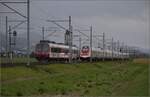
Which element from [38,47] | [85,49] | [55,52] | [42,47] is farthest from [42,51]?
[85,49]

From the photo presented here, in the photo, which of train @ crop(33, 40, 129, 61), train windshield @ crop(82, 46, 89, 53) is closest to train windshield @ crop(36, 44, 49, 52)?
Result: train @ crop(33, 40, 129, 61)

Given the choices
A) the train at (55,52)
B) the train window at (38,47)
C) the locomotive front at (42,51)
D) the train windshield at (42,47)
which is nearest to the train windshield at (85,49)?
the train at (55,52)

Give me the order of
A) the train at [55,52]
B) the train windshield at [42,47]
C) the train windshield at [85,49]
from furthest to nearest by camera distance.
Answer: the train windshield at [85,49]
the train at [55,52]
the train windshield at [42,47]

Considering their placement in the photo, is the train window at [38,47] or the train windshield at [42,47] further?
the train window at [38,47]

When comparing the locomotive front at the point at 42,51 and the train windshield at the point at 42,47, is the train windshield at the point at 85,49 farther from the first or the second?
the train windshield at the point at 42,47

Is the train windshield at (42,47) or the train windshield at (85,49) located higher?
the train windshield at (42,47)

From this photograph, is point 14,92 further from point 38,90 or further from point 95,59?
point 95,59

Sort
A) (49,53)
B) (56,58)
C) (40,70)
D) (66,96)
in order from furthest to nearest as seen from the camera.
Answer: (56,58)
(49,53)
(40,70)
(66,96)

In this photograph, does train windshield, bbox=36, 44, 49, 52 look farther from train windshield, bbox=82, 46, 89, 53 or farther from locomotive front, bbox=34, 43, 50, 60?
train windshield, bbox=82, 46, 89, 53

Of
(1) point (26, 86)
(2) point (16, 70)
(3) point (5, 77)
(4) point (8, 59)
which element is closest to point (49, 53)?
Answer: (4) point (8, 59)

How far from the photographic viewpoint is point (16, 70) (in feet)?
120

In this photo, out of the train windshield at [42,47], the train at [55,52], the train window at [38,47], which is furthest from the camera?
the train window at [38,47]

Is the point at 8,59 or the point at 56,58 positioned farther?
the point at 56,58

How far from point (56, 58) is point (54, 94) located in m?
46.5
